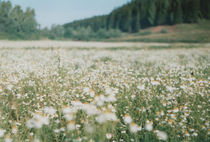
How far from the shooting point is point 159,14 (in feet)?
299

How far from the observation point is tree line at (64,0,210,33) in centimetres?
8239

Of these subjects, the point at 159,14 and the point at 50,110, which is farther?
the point at 159,14

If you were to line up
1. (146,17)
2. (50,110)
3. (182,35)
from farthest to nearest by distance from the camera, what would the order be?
(146,17) → (182,35) → (50,110)

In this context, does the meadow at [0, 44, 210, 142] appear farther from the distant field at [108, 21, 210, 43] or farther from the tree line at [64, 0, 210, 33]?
the tree line at [64, 0, 210, 33]

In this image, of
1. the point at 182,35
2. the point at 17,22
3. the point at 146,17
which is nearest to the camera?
the point at 17,22

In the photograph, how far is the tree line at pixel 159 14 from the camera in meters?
82.4

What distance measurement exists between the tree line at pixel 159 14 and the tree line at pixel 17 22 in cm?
6063

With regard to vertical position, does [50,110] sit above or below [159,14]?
below

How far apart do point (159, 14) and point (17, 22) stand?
7432 cm

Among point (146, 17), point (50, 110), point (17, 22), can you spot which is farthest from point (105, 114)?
point (146, 17)

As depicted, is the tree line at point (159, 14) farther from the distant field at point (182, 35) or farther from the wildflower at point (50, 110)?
the wildflower at point (50, 110)

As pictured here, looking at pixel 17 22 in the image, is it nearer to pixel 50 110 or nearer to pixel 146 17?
pixel 50 110

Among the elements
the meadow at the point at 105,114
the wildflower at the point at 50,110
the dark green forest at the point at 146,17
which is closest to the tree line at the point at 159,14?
the dark green forest at the point at 146,17

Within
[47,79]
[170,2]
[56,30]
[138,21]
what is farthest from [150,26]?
[47,79]
